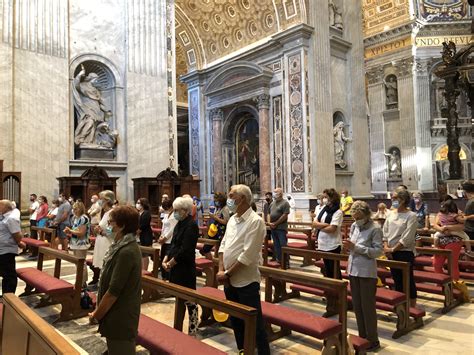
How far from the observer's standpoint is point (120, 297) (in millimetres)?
2748

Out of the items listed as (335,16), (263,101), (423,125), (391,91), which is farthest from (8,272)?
(391,91)

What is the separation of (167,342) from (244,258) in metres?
0.90

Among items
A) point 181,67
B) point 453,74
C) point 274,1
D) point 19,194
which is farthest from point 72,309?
point 181,67

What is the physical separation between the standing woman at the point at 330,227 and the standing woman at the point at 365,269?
4.68 feet

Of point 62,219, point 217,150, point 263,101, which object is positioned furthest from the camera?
point 217,150

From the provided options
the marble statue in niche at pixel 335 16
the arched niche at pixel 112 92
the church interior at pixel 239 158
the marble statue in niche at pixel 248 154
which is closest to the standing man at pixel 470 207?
the church interior at pixel 239 158

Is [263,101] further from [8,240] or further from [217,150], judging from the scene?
[8,240]

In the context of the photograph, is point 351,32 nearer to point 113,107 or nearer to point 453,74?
point 453,74

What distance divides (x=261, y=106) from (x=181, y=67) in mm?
8872

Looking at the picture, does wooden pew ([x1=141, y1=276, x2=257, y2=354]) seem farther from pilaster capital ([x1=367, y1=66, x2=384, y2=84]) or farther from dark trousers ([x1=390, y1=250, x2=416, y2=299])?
pilaster capital ([x1=367, y1=66, x2=384, y2=84])

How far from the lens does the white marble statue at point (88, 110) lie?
1245cm

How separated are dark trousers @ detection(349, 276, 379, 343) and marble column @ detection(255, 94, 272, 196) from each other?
1448cm

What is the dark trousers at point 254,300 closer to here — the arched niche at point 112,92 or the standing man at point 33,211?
the standing man at point 33,211

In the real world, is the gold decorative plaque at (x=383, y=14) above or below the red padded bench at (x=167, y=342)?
above
